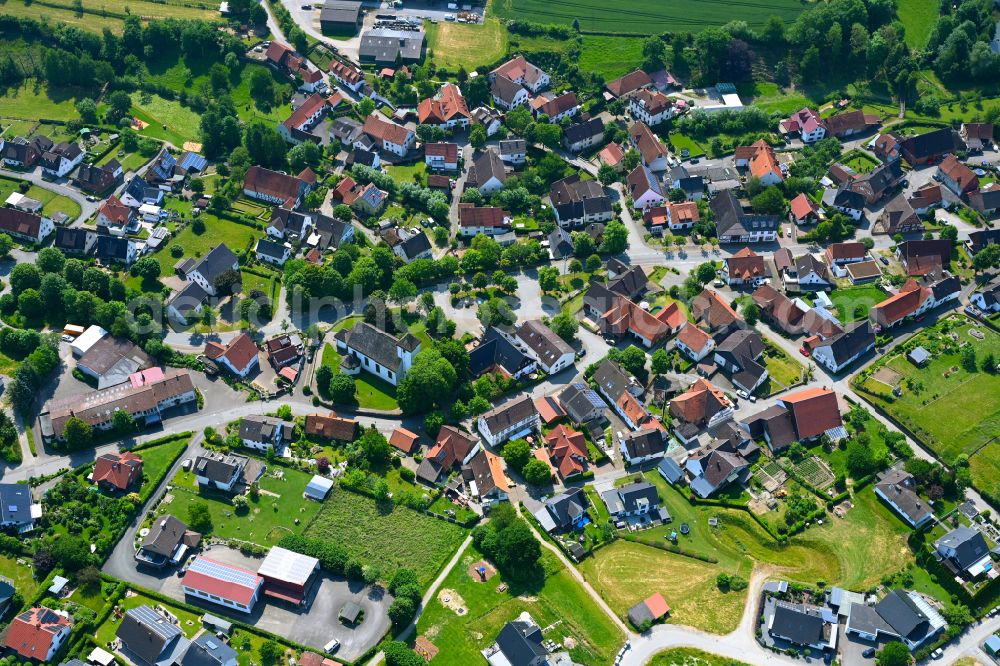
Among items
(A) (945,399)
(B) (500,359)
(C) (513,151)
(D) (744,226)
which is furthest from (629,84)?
(A) (945,399)

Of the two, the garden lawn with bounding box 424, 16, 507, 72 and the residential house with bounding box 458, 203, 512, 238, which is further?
the garden lawn with bounding box 424, 16, 507, 72

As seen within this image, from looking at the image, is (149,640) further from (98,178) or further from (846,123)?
(846,123)

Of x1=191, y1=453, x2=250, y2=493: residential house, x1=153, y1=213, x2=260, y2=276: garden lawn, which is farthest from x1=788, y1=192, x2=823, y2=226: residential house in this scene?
x1=191, y1=453, x2=250, y2=493: residential house

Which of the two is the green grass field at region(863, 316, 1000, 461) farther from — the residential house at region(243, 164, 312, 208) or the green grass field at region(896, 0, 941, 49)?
the residential house at region(243, 164, 312, 208)

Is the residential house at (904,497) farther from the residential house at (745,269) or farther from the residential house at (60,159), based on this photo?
the residential house at (60,159)

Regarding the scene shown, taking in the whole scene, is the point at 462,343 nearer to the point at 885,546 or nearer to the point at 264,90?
the point at 885,546

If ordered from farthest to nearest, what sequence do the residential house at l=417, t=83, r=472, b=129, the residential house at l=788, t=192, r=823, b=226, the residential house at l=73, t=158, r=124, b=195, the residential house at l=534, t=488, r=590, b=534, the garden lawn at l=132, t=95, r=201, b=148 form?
the residential house at l=417, t=83, r=472, b=129
the garden lawn at l=132, t=95, r=201, b=148
the residential house at l=73, t=158, r=124, b=195
the residential house at l=788, t=192, r=823, b=226
the residential house at l=534, t=488, r=590, b=534
